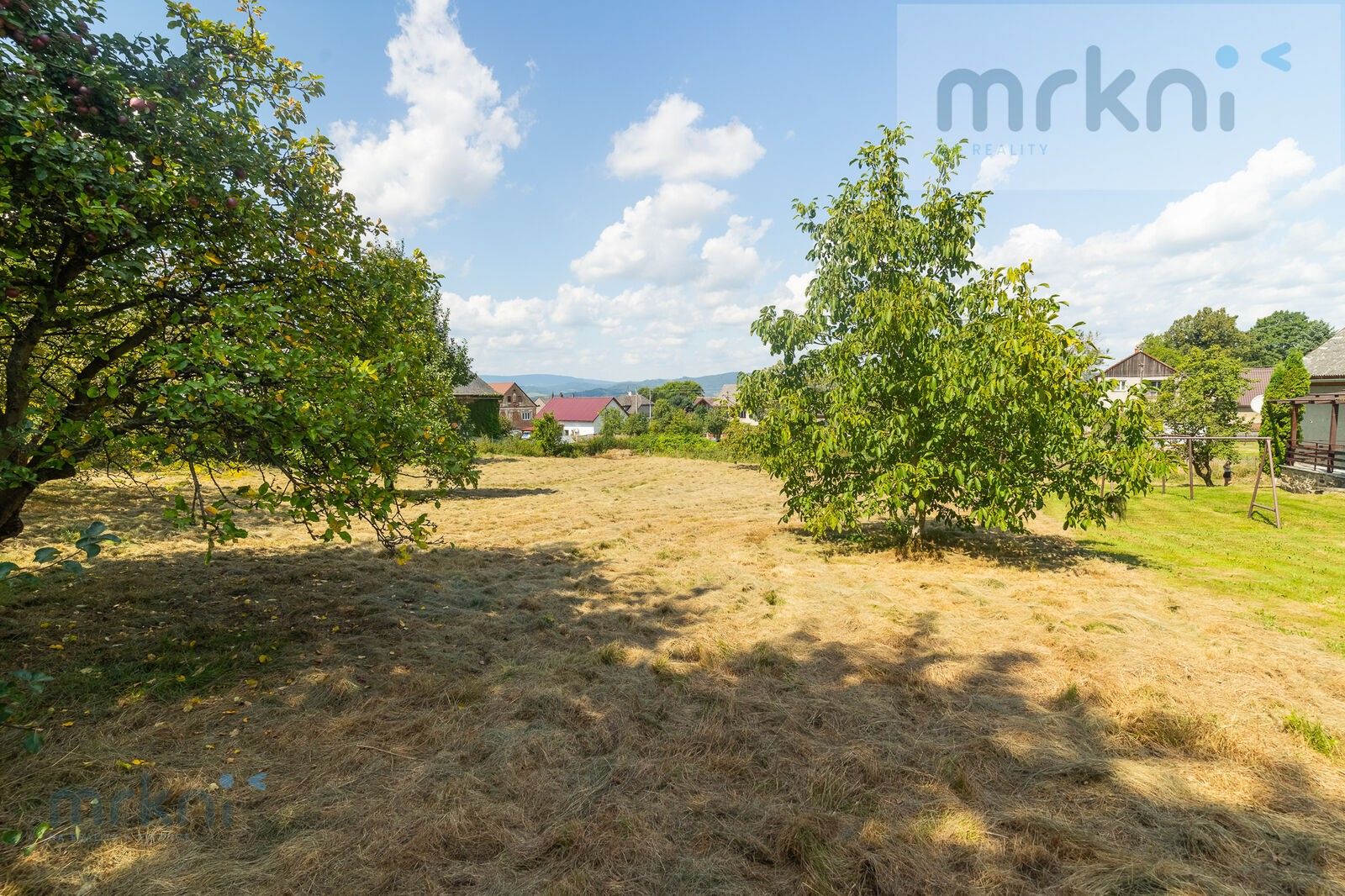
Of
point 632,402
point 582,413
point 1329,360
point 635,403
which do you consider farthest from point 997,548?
point 632,402

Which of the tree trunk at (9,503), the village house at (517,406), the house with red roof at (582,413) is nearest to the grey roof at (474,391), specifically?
the tree trunk at (9,503)

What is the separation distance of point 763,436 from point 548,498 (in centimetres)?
951

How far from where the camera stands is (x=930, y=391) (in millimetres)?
8383

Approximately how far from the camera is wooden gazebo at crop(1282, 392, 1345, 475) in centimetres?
1744

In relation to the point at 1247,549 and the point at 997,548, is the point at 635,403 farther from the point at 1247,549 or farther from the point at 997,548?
the point at 1247,549

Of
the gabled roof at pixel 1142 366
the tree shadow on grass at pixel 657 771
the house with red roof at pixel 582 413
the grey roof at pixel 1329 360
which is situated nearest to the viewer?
the tree shadow on grass at pixel 657 771

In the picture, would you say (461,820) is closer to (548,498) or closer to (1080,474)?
(1080,474)

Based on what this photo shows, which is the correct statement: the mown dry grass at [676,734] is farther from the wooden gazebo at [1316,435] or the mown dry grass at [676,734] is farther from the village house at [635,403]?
the village house at [635,403]

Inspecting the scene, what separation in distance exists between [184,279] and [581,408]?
96112mm

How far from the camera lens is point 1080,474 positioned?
869 cm

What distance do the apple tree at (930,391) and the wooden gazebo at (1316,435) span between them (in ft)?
43.4

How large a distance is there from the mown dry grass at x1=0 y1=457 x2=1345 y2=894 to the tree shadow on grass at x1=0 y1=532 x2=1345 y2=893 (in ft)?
0.07

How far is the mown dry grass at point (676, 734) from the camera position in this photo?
121 inches

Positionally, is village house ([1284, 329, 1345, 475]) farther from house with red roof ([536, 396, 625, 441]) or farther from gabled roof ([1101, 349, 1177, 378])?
house with red roof ([536, 396, 625, 441])
